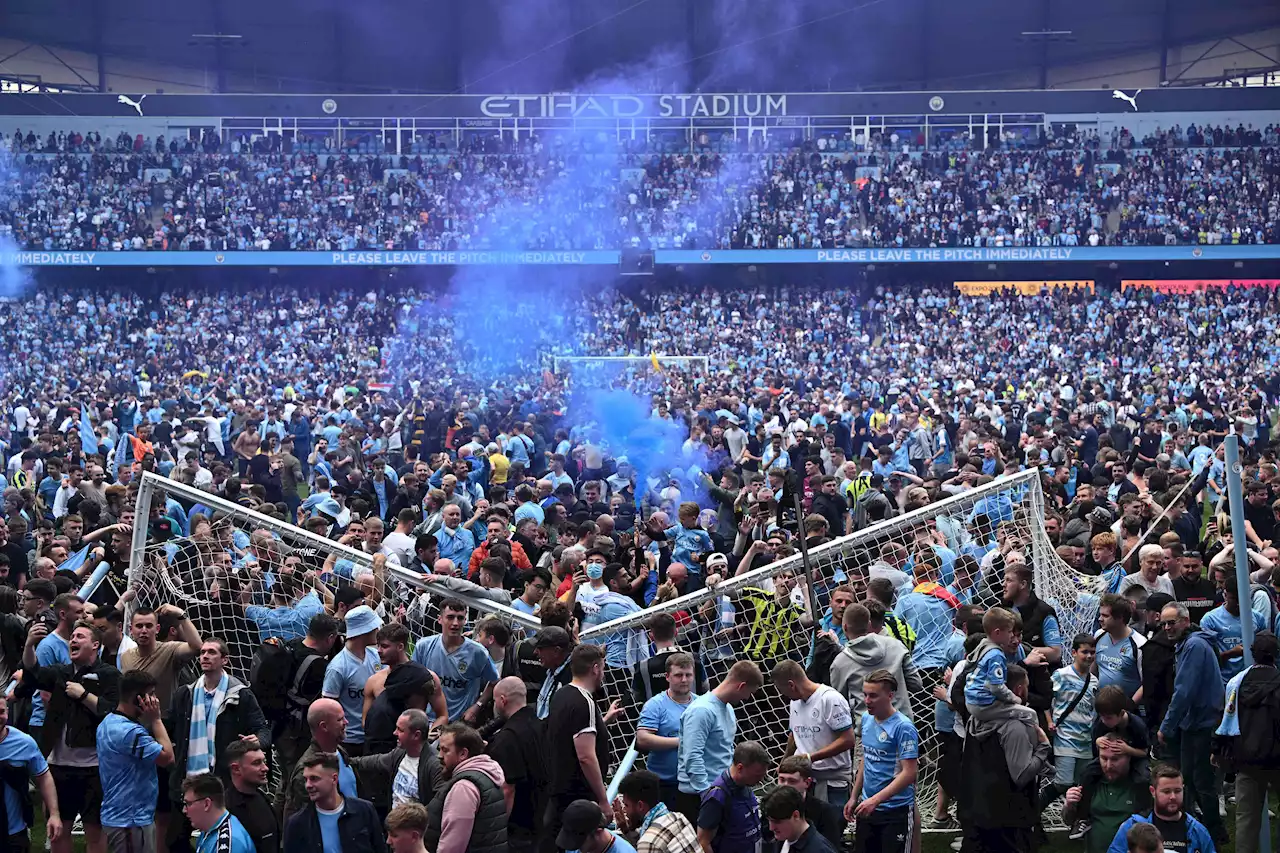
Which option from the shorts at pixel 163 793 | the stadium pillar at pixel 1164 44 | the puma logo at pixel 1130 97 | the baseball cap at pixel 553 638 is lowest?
the shorts at pixel 163 793

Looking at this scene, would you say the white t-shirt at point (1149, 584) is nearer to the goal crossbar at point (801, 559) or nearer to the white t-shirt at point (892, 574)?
the goal crossbar at point (801, 559)

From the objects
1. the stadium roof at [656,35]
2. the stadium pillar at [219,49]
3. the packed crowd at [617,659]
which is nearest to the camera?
the packed crowd at [617,659]

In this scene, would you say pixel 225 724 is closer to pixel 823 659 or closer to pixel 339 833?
pixel 339 833

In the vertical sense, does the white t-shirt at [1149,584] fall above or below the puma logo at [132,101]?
below

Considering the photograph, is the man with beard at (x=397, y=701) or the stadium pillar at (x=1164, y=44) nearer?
the man with beard at (x=397, y=701)

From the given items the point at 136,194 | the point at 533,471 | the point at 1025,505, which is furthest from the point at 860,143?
the point at 1025,505

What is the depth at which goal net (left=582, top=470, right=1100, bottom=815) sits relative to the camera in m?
8.00

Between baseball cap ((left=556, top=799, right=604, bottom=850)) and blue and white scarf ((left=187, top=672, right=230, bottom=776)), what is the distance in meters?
2.25

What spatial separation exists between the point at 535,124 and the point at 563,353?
11.0 metres

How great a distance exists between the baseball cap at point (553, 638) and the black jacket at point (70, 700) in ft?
6.49

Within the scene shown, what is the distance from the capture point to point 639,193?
43.5m

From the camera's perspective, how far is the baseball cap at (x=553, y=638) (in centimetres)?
632

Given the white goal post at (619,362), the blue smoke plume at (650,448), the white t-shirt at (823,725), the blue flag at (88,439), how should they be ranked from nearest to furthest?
the white t-shirt at (823,725) < the blue smoke plume at (650,448) < the blue flag at (88,439) < the white goal post at (619,362)

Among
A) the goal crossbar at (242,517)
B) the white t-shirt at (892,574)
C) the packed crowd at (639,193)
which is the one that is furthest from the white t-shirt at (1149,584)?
the packed crowd at (639,193)
